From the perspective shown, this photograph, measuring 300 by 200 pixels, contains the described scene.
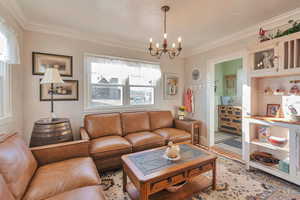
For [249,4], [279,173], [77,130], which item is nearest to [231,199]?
[279,173]

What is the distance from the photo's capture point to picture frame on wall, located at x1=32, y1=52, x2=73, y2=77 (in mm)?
2393

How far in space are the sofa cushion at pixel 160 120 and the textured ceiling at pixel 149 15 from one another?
1787mm

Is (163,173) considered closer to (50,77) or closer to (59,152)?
(59,152)

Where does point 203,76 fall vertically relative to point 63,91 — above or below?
above

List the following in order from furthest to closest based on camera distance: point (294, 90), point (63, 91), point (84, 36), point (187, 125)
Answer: point (187, 125) < point (84, 36) < point (63, 91) < point (294, 90)

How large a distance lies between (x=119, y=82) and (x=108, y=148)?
158cm

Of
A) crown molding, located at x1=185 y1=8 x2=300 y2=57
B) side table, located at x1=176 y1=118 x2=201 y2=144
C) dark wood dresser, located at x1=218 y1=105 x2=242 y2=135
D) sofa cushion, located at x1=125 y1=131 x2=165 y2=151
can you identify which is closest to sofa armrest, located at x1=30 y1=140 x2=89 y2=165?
sofa cushion, located at x1=125 y1=131 x2=165 y2=151

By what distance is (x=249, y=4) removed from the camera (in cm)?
182

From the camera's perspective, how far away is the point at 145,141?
246cm

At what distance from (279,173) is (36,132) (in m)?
3.39

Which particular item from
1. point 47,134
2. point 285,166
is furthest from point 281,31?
point 47,134

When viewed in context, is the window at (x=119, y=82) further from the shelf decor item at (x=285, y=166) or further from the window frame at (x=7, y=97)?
the shelf decor item at (x=285, y=166)

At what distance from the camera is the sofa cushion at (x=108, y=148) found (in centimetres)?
203

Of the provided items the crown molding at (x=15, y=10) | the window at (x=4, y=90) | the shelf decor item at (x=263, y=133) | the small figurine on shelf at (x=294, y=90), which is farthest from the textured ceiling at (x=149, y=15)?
the shelf decor item at (x=263, y=133)
